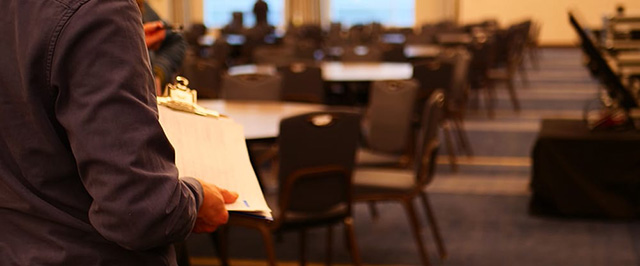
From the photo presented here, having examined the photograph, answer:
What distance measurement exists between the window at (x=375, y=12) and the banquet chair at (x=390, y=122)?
51.6ft

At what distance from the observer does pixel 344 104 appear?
6.53 meters

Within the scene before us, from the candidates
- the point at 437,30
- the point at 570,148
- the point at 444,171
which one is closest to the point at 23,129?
the point at 570,148

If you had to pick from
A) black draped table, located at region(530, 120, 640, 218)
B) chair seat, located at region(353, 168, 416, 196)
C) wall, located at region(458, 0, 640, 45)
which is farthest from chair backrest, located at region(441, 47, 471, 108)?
wall, located at region(458, 0, 640, 45)

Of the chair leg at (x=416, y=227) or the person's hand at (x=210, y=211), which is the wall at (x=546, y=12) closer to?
the chair leg at (x=416, y=227)

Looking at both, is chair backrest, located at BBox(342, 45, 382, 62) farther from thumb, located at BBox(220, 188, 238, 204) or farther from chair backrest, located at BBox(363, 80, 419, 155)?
thumb, located at BBox(220, 188, 238, 204)

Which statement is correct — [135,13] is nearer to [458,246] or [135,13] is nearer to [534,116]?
[458,246]

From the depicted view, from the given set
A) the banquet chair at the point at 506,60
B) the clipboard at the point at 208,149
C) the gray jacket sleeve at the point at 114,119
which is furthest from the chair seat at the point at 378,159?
the banquet chair at the point at 506,60

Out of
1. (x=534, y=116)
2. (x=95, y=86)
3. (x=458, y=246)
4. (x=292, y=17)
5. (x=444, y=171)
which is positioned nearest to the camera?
(x=95, y=86)

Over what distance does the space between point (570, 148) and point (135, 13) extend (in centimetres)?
373

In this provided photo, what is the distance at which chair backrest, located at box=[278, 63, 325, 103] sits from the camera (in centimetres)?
561

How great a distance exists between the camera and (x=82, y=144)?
123 centimetres

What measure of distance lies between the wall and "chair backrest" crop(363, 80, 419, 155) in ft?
44.9

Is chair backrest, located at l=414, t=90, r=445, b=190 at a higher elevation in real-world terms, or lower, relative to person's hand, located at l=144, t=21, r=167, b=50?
lower

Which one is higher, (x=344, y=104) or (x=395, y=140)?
(x=395, y=140)
